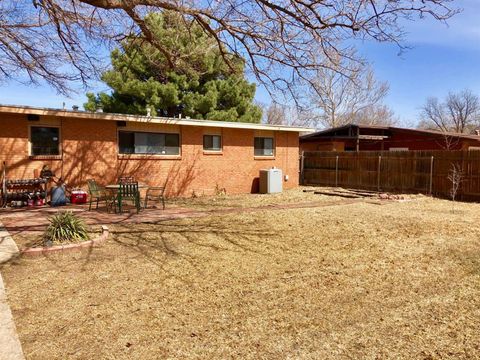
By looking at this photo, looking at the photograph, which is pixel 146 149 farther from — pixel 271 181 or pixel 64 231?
pixel 64 231

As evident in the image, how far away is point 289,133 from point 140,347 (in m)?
15.9

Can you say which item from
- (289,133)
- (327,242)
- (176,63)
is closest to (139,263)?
(327,242)

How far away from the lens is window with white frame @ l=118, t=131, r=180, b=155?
541 inches

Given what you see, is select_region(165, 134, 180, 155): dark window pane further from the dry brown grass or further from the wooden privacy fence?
the wooden privacy fence

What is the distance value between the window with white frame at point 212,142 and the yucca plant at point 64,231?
9.18 m

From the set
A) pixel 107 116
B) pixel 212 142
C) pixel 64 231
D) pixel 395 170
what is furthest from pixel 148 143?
pixel 395 170

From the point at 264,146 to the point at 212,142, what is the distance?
2791 mm

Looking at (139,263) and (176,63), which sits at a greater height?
(176,63)

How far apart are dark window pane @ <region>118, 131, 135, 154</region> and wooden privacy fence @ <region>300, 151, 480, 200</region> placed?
1034 centimetres

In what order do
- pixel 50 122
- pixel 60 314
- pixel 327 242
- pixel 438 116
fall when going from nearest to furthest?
pixel 60 314, pixel 327 242, pixel 50 122, pixel 438 116

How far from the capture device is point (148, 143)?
46.7 feet

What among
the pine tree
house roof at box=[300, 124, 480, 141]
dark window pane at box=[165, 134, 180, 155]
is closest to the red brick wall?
dark window pane at box=[165, 134, 180, 155]

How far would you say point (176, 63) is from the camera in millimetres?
9828

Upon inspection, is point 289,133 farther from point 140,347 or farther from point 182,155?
point 140,347
